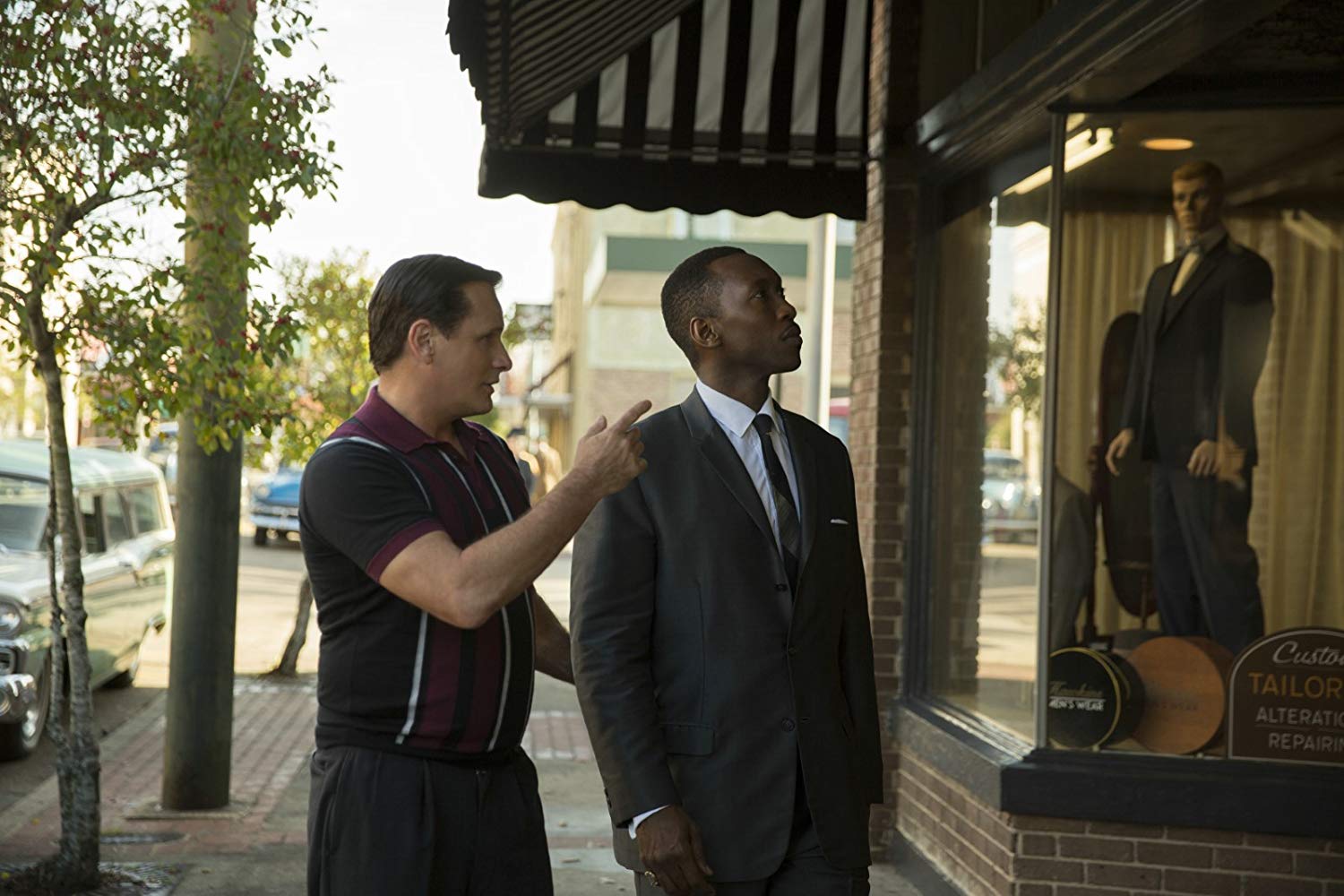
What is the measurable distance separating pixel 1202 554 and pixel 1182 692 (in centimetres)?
78

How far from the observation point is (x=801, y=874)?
3592mm

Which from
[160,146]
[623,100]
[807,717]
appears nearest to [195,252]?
[160,146]

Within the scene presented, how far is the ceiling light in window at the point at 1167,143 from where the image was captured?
21.0 feet

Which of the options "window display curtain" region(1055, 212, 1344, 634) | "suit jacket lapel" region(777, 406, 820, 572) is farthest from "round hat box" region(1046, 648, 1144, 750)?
"suit jacket lapel" region(777, 406, 820, 572)

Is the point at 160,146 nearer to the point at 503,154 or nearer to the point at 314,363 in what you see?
the point at 503,154

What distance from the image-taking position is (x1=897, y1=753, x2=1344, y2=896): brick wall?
5.48m

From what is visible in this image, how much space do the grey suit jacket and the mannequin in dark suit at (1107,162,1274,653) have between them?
10.9 feet

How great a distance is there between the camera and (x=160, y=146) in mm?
7148

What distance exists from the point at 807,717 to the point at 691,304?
96cm

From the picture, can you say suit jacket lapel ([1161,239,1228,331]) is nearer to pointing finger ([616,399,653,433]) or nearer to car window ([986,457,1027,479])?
car window ([986,457,1027,479])

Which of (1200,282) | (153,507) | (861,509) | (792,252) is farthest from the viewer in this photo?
(792,252)

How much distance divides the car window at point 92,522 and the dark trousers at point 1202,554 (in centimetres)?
763

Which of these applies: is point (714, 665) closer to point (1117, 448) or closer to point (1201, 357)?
point (1117, 448)

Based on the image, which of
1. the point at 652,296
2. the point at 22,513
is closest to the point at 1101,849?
the point at 22,513
